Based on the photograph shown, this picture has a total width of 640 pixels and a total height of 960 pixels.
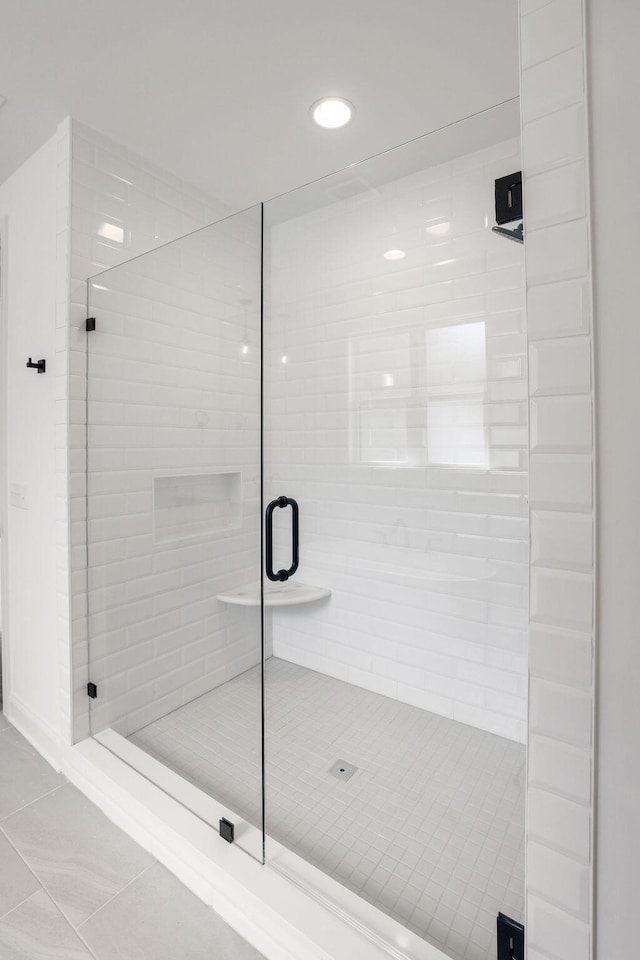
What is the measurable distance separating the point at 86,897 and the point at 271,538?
3.83 feet

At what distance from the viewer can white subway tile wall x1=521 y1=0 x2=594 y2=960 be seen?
78 centimetres

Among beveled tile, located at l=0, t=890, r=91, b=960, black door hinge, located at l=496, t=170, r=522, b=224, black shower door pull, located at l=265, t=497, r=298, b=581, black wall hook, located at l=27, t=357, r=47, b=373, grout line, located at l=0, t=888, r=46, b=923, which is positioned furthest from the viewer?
black wall hook, located at l=27, t=357, r=47, b=373

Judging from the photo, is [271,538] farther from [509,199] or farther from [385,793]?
[509,199]

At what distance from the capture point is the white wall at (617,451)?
74cm

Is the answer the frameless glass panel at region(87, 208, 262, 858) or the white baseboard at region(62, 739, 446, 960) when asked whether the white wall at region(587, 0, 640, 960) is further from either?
the frameless glass panel at region(87, 208, 262, 858)

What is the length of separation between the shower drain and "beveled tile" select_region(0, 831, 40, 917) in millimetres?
952

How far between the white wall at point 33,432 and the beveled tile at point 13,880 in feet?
1.60

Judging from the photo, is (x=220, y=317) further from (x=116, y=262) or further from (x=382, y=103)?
(x=382, y=103)

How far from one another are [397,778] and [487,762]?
0.86 feet

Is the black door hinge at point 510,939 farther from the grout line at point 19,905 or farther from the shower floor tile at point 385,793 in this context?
the grout line at point 19,905

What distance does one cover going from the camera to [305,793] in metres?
1.42

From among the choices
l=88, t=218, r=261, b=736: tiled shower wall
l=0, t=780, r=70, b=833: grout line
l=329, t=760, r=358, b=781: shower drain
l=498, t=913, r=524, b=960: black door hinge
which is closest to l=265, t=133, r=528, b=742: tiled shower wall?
l=88, t=218, r=261, b=736: tiled shower wall

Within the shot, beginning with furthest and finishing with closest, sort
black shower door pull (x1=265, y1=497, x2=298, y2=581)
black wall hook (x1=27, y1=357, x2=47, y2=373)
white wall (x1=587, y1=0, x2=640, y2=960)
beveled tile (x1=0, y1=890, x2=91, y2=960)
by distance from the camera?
black wall hook (x1=27, y1=357, x2=47, y2=373) < black shower door pull (x1=265, y1=497, x2=298, y2=581) < beveled tile (x1=0, y1=890, x2=91, y2=960) < white wall (x1=587, y1=0, x2=640, y2=960)

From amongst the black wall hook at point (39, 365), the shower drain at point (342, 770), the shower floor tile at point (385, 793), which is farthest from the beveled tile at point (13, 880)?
the black wall hook at point (39, 365)
